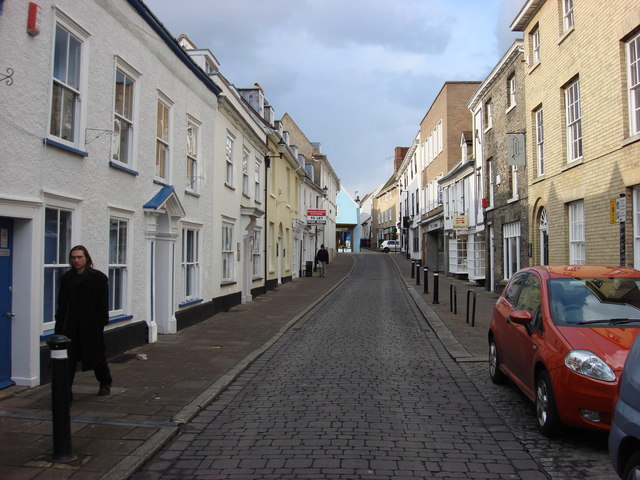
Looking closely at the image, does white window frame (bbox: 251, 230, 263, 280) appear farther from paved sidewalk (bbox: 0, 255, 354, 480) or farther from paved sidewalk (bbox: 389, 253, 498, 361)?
paved sidewalk (bbox: 0, 255, 354, 480)

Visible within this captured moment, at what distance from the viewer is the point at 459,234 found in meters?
27.4

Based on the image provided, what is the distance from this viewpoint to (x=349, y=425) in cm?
542

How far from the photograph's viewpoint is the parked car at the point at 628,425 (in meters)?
3.12

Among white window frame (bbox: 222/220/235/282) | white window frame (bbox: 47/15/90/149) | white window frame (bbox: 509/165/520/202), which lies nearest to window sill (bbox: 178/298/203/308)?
white window frame (bbox: 222/220/235/282)

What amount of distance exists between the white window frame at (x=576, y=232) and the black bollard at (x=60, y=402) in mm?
12021

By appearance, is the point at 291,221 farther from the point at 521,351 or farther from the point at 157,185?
the point at 521,351

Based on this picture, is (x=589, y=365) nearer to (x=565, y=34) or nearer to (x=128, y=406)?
(x=128, y=406)

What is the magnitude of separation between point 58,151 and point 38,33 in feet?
4.80

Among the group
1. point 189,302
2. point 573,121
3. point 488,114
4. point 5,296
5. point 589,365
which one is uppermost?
point 488,114

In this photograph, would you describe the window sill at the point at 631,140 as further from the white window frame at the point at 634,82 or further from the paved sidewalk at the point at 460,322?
the paved sidewalk at the point at 460,322

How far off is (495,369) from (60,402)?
5.33 meters

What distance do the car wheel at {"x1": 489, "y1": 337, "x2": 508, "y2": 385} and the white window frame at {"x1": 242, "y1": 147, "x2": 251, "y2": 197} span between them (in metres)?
12.0

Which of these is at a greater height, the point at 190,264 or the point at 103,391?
the point at 190,264

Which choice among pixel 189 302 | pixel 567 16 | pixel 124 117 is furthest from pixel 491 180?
pixel 124 117
